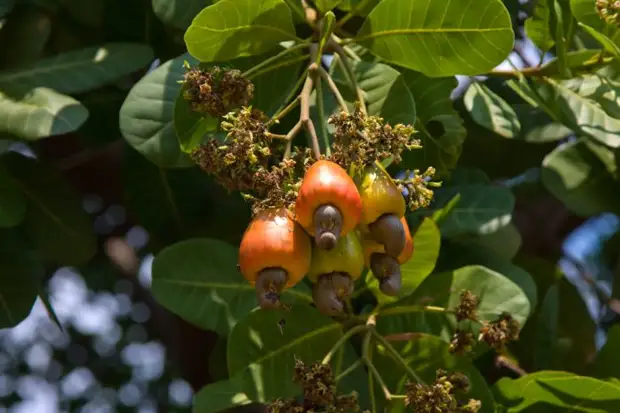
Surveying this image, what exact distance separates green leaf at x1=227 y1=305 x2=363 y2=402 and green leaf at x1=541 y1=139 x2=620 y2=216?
0.79 m

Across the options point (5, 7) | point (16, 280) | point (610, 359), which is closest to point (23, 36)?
point (5, 7)

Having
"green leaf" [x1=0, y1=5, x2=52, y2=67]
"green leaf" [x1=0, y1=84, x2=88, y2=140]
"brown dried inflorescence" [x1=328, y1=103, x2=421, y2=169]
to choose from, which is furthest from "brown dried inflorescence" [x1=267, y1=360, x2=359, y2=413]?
"green leaf" [x1=0, y1=5, x2=52, y2=67]

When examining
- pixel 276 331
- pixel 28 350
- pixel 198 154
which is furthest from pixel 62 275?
pixel 198 154

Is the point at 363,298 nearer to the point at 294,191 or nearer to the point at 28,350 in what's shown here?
the point at 294,191

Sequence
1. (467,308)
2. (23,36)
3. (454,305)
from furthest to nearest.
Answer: (23,36) < (454,305) < (467,308)

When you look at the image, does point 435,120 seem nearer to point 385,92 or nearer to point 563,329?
point 385,92

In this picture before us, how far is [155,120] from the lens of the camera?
4.86 feet

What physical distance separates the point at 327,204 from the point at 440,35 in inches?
16.6

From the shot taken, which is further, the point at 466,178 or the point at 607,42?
the point at 466,178

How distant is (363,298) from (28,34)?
0.85 metres

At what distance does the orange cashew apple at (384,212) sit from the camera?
3.65ft

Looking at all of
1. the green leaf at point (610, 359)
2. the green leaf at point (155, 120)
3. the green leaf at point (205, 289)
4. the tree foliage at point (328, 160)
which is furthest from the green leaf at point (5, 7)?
the green leaf at point (610, 359)

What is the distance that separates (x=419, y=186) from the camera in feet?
3.84

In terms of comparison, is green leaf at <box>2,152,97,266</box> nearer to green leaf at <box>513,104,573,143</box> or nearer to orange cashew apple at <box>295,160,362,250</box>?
green leaf at <box>513,104,573,143</box>
